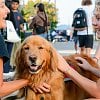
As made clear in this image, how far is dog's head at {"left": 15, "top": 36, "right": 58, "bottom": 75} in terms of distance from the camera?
3.46 meters

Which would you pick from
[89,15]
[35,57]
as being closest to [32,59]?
[35,57]

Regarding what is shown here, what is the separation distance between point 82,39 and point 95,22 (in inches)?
202

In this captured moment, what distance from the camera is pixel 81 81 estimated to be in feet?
11.5

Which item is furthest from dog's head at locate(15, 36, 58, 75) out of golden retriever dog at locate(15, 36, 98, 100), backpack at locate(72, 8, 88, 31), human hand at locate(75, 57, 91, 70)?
backpack at locate(72, 8, 88, 31)

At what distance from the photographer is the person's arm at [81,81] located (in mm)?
3399

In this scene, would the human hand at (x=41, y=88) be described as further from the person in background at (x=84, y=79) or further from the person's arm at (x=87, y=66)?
the person's arm at (x=87, y=66)

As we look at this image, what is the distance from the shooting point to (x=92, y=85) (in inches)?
135

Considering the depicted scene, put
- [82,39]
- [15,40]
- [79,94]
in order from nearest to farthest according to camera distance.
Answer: [79,94], [15,40], [82,39]

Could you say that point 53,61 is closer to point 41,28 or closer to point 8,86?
point 8,86

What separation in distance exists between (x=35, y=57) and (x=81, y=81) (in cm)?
47

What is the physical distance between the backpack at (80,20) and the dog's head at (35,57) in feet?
16.9

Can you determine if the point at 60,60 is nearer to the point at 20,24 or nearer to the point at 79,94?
the point at 79,94

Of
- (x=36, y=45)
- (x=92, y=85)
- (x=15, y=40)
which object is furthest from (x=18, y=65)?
(x=15, y=40)

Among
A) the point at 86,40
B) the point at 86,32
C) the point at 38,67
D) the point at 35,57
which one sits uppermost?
the point at 35,57
